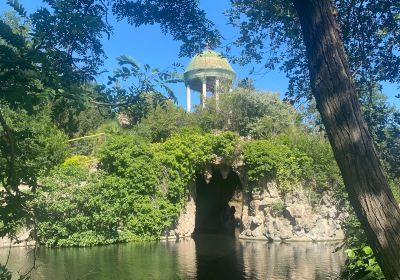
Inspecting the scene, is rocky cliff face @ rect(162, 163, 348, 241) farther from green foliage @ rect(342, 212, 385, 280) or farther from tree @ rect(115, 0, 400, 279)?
tree @ rect(115, 0, 400, 279)

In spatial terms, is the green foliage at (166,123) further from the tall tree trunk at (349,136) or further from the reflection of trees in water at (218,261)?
the tall tree trunk at (349,136)

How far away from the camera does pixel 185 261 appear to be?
48.9 ft

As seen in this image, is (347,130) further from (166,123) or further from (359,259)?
(166,123)

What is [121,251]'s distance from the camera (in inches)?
694

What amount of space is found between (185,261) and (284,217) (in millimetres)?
9690

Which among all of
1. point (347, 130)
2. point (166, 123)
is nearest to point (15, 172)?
point (347, 130)

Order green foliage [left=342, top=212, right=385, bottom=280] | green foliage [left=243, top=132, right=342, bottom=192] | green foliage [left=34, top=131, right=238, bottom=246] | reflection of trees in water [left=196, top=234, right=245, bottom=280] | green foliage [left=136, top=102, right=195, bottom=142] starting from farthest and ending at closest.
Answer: green foliage [left=136, top=102, right=195, bottom=142] < green foliage [left=243, top=132, right=342, bottom=192] < green foliage [left=34, top=131, right=238, bottom=246] < reflection of trees in water [left=196, top=234, right=245, bottom=280] < green foliage [left=342, top=212, right=385, bottom=280]

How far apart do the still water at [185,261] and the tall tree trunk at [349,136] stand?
815 cm

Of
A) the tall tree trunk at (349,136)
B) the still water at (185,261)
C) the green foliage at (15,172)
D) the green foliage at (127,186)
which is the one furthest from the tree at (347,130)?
the green foliage at (127,186)

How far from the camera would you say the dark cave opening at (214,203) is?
30127 mm

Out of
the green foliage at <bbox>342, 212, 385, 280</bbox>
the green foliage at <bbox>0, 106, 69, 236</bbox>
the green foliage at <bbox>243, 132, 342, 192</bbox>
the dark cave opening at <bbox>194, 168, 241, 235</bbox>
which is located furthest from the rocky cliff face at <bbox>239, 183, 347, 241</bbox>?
the green foliage at <bbox>0, 106, 69, 236</bbox>

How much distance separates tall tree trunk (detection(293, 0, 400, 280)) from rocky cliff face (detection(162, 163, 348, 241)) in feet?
68.1

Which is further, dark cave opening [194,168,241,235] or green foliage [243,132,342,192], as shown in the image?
dark cave opening [194,168,241,235]

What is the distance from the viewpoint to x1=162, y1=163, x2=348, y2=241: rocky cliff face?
23031mm
